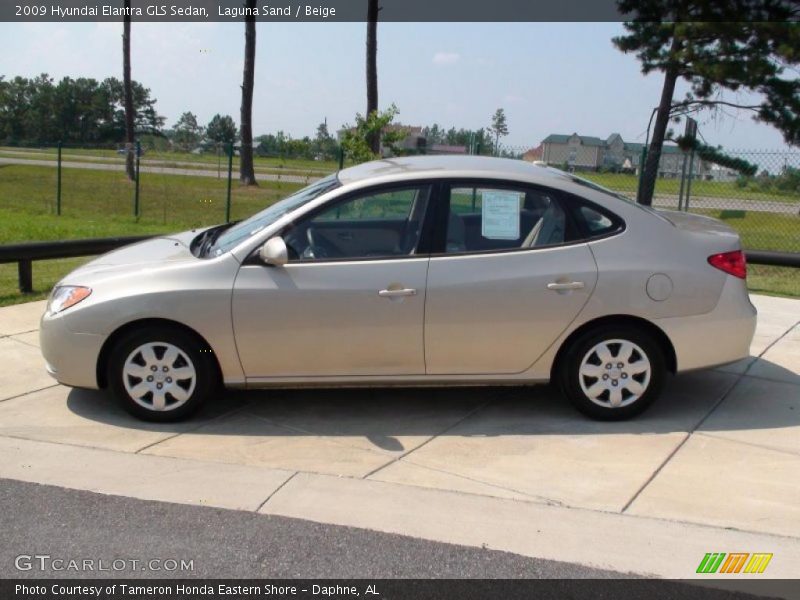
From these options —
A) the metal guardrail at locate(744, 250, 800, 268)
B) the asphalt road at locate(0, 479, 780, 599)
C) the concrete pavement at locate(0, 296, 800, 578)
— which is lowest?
the asphalt road at locate(0, 479, 780, 599)

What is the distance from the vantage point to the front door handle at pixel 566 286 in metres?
5.21

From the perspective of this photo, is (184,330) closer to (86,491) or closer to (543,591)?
(86,491)

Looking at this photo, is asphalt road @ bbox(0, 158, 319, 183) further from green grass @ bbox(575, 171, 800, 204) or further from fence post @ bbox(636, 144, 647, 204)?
fence post @ bbox(636, 144, 647, 204)

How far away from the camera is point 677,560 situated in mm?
3764

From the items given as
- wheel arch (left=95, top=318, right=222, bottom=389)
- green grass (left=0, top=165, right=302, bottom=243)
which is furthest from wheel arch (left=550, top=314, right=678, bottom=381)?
green grass (left=0, top=165, right=302, bottom=243)

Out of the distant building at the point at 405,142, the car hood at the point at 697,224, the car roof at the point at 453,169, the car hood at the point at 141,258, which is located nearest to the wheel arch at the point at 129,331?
the car hood at the point at 141,258

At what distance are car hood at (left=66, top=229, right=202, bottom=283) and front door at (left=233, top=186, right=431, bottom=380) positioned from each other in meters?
0.61

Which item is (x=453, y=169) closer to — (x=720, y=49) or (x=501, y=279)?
(x=501, y=279)

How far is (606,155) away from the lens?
564 inches

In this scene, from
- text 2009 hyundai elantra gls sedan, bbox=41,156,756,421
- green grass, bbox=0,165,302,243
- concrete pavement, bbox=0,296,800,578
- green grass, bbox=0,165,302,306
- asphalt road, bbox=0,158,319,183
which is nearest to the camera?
concrete pavement, bbox=0,296,800,578

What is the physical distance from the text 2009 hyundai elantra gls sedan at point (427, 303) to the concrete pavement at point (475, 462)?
322 mm

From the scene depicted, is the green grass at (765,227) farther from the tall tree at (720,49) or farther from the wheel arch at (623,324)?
the wheel arch at (623,324)

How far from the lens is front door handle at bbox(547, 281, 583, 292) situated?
5.21 metres

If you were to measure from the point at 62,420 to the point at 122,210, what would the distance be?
15.9m
